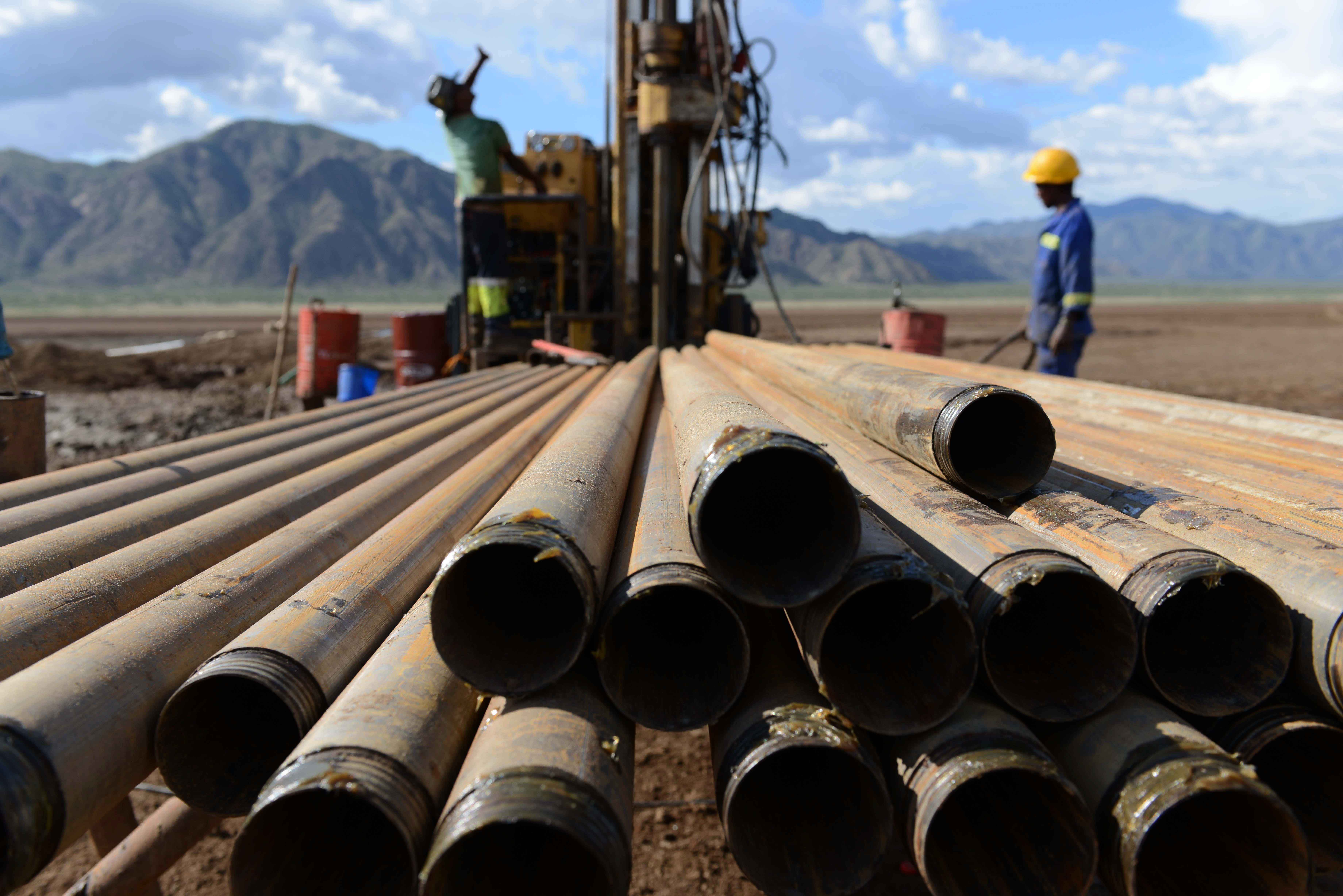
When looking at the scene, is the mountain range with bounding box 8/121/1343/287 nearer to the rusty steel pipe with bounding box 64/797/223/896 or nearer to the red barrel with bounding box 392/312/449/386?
the red barrel with bounding box 392/312/449/386

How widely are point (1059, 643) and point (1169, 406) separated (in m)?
2.22

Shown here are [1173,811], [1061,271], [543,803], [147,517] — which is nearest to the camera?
[543,803]

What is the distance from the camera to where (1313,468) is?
2414 millimetres

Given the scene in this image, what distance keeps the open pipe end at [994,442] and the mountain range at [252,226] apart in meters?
146

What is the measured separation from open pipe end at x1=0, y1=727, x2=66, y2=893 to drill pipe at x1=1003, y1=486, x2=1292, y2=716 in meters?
1.91

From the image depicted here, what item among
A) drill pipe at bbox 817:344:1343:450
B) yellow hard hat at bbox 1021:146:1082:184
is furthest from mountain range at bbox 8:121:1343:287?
drill pipe at bbox 817:344:1343:450

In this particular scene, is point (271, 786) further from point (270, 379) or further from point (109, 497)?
point (270, 379)

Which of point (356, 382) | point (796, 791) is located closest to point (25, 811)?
point (796, 791)

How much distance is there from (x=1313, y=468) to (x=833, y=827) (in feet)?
6.43

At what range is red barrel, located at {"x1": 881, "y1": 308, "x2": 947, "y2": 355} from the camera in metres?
7.65

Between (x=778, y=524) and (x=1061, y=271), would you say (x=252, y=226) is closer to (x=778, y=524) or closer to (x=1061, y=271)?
(x=1061, y=271)

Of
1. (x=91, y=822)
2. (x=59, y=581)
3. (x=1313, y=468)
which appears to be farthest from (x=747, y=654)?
(x=1313, y=468)

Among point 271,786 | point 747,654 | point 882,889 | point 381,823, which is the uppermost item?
point 747,654

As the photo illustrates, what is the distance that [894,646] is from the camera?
1.66 metres
